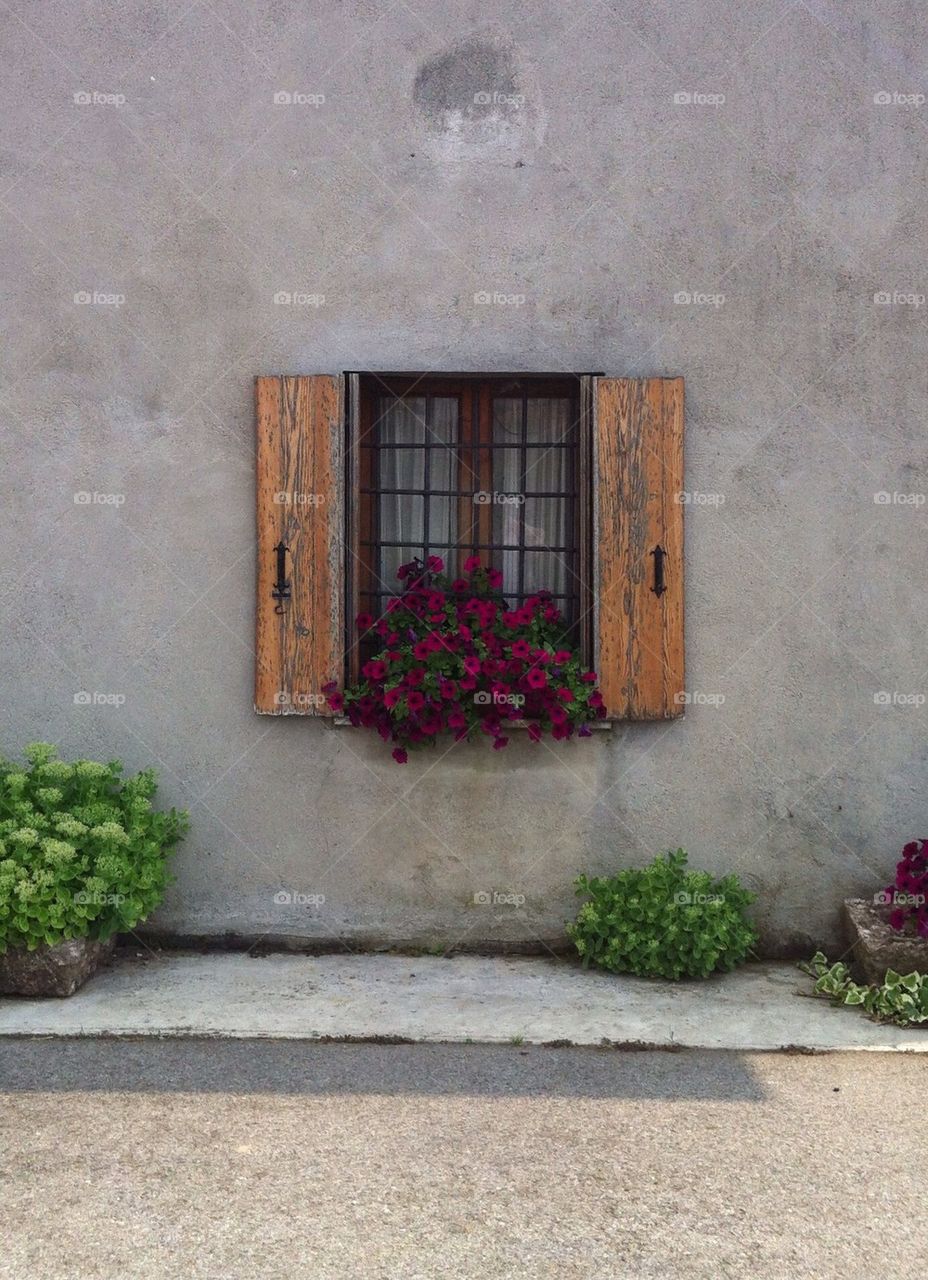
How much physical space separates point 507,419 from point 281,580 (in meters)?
1.24

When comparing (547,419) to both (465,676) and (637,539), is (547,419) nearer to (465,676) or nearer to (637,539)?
(637,539)

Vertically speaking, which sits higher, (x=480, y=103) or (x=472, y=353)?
(x=480, y=103)

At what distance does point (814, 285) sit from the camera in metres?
5.45

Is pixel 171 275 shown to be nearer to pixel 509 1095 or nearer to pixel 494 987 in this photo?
pixel 494 987

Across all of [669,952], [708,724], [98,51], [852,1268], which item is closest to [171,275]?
[98,51]

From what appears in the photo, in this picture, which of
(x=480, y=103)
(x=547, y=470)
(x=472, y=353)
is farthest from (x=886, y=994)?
(x=480, y=103)

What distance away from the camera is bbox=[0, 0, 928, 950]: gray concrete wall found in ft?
17.9

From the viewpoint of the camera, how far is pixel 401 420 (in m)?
5.70

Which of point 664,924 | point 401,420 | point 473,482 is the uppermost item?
point 401,420

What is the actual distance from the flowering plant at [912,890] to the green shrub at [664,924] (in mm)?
600

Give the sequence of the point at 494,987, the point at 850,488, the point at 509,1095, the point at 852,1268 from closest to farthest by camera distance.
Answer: the point at 852,1268 → the point at 509,1095 → the point at 494,987 → the point at 850,488

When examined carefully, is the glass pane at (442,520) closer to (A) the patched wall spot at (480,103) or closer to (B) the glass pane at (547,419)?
(B) the glass pane at (547,419)

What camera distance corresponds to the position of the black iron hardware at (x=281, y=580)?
5426mm

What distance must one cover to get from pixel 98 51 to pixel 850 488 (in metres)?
3.78
